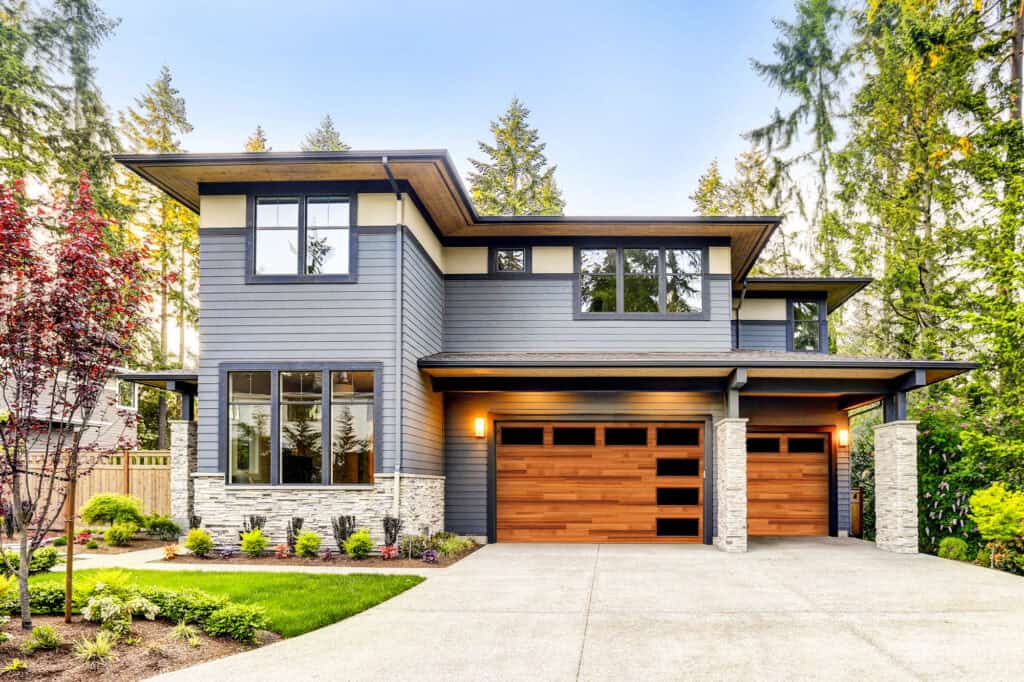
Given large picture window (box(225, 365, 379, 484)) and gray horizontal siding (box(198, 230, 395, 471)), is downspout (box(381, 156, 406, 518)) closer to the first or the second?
gray horizontal siding (box(198, 230, 395, 471))

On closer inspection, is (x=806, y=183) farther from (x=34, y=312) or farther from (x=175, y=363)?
(x=34, y=312)

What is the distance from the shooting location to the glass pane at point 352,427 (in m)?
10.9

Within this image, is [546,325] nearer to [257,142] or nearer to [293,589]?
[293,589]

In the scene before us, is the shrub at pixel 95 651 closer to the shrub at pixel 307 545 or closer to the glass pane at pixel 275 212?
the shrub at pixel 307 545

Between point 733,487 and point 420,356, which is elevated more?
point 420,356

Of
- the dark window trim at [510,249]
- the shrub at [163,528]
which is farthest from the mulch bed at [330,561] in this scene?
the dark window trim at [510,249]

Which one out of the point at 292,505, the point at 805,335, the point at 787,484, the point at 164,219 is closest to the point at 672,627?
the point at 292,505

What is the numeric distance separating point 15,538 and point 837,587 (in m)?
12.0

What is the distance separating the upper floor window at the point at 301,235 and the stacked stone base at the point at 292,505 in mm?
3060

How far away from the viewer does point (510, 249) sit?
13.8 meters

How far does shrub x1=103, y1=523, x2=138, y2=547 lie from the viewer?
12102mm

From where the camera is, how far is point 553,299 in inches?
531

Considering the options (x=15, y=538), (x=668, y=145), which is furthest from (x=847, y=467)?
(x=668, y=145)

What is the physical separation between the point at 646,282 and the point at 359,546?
21.3 feet
